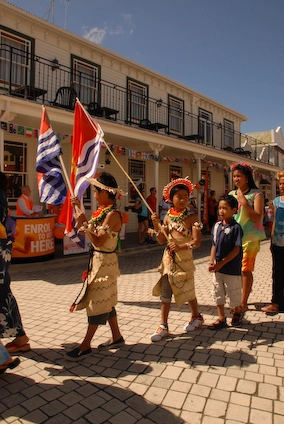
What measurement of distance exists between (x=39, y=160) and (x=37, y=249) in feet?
13.5

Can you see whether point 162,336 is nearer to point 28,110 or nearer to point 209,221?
point 28,110

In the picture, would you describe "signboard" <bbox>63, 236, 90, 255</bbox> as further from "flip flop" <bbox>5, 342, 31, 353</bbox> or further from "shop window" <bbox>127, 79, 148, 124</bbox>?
"shop window" <bbox>127, 79, 148, 124</bbox>

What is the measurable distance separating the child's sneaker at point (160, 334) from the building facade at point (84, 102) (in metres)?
5.72

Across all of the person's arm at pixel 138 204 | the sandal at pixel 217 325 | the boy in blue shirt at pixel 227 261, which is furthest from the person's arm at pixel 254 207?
the person's arm at pixel 138 204

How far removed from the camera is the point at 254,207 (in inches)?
153

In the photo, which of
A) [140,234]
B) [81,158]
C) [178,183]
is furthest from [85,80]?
[178,183]

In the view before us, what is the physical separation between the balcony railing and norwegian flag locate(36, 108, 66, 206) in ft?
17.8

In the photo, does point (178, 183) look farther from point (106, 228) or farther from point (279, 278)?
point (279, 278)

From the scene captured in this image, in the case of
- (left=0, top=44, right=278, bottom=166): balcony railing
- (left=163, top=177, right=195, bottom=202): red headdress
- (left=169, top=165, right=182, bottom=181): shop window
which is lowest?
(left=163, top=177, right=195, bottom=202): red headdress

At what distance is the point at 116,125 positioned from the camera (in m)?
10.1

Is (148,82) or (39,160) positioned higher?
(148,82)

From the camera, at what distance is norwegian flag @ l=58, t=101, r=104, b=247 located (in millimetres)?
3598

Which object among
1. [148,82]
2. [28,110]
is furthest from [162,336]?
[148,82]

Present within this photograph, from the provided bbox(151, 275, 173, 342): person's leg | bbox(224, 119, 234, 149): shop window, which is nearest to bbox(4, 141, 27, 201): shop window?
bbox(151, 275, 173, 342): person's leg
